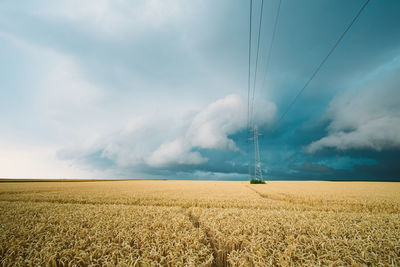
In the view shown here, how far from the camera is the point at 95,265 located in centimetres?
319

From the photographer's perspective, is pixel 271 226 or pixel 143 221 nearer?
pixel 271 226

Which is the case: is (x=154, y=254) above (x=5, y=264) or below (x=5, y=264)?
above

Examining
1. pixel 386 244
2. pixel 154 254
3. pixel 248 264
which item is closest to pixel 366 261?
pixel 386 244

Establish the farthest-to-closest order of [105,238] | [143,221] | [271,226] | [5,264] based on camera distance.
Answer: [143,221], [271,226], [105,238], [5,264]

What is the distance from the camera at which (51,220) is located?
575 cm

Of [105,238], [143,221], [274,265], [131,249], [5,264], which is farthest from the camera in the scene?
[143,221]

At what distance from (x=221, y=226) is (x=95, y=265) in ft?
10.5

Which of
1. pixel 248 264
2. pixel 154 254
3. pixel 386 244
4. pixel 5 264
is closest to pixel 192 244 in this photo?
pixel 154 254

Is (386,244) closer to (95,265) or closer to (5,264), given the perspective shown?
(95,265)

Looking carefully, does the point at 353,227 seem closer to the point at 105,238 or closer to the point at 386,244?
the point at 386,244

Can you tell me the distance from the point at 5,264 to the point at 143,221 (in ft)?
9.85

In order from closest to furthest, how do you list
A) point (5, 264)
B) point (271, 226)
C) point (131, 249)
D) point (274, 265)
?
point (274, 265) → point (5, 264) → point (131, 249) → point (271, 226)

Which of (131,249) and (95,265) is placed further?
(131,249)

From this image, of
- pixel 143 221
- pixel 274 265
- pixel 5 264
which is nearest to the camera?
pixel 274 265
